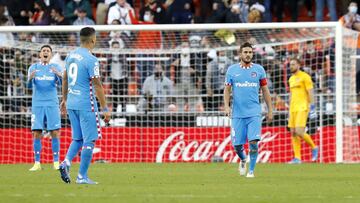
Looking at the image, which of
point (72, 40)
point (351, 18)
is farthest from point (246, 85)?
point (351, 18)

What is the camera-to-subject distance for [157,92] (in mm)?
25344

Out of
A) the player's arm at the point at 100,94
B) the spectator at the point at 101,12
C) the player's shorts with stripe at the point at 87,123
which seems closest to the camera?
the player's arm at the point at 100,94

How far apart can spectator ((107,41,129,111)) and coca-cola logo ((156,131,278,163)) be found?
1750mm

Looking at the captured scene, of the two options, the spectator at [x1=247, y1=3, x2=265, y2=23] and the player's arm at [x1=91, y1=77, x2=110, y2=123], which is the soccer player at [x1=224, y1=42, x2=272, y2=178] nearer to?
the player's arm at [x1=91, y1=77, x2=110, y2=123]

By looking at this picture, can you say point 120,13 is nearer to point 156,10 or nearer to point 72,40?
point 156,10

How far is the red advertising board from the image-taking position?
24.4 m

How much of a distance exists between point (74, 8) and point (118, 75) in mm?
4234

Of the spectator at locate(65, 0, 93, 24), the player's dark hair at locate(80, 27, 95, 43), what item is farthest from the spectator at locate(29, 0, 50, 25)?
the player's dark hair at locate(80, 27, 95, 43)

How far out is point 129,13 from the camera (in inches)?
1101

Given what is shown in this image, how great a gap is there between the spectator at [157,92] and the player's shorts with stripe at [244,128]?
287 inches

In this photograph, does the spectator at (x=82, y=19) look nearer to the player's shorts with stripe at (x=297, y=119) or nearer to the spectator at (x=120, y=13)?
the spectator at (x=120, y=13)

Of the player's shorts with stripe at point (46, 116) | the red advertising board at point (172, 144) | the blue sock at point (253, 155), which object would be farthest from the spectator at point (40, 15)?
the blue sock at point (253, 155)

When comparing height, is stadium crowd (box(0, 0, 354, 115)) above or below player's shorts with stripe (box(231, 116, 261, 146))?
above

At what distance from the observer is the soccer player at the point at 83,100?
15.0 metres
